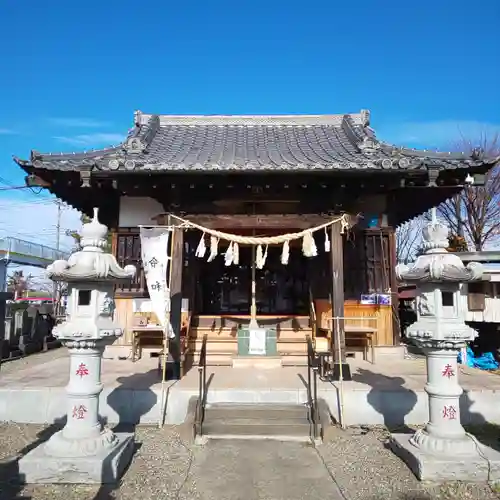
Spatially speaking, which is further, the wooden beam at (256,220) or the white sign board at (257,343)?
the white sign board at (257,343)

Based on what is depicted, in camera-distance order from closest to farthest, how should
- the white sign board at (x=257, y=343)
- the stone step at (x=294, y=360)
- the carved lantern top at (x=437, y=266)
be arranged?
the carved lantern top at (x=437, y=266), the white sign board at (x=257, y=343), the stone step at (x=294, y=360)

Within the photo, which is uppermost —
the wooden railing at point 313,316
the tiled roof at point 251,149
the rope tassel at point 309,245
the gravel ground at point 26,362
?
the tiled roof at point 251,149

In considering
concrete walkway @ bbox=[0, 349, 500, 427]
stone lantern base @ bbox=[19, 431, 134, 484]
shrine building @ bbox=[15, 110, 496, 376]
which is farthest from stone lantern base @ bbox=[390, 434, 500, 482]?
stone lantern base @ bbox=[19, 431, 134, 484]

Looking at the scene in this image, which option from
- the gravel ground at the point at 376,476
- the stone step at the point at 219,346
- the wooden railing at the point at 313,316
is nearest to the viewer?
the gravel ground at the point at 376,476

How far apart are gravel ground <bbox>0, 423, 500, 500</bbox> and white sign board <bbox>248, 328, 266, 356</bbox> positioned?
3027mm

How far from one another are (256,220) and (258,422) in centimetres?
424

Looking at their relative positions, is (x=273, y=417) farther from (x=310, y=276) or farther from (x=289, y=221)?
(x=310, y=276)

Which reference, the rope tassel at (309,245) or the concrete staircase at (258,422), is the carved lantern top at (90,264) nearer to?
the concrete staircase at (258,422)

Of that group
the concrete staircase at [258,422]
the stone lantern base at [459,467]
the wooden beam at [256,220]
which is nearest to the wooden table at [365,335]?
the wooden beam at [256,220]

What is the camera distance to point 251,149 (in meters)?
11.1

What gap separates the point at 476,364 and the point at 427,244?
931 centimetres

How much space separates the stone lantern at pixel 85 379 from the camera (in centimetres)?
457

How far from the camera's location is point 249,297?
12680 millimetres

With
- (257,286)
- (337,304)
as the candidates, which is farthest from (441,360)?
(257,286)
